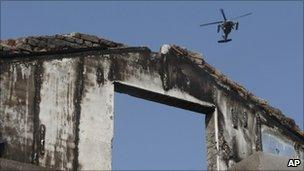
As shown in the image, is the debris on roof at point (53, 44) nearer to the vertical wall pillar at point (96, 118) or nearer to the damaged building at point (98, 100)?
the damaged building at point (98, 100)

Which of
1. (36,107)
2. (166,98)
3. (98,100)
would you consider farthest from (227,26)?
(36,107)

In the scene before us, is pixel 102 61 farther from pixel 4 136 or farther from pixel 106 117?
pixel 4 136

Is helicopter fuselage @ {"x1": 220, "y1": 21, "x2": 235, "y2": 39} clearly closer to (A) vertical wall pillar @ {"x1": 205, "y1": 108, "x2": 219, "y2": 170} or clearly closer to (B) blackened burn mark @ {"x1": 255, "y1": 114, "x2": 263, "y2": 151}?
(B) blackened burn mark @ {"x1": 255, "y1": 114, "x2": 263, "y2": 151}

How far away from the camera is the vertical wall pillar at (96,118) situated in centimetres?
1211

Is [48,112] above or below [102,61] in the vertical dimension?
below

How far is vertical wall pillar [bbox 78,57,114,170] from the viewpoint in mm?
12109

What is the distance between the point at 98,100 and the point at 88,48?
84 cm

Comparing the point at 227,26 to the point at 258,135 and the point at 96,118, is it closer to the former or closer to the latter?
the point at 258,135

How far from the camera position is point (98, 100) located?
1257cm

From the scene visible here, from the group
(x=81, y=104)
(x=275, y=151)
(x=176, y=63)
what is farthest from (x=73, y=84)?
(x=275, y=151)

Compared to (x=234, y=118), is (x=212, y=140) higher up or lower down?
lower down

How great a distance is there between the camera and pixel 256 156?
1205 centimetres

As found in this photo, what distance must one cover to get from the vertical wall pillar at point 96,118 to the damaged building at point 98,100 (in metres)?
0.01

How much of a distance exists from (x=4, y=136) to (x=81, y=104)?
1459 mm
